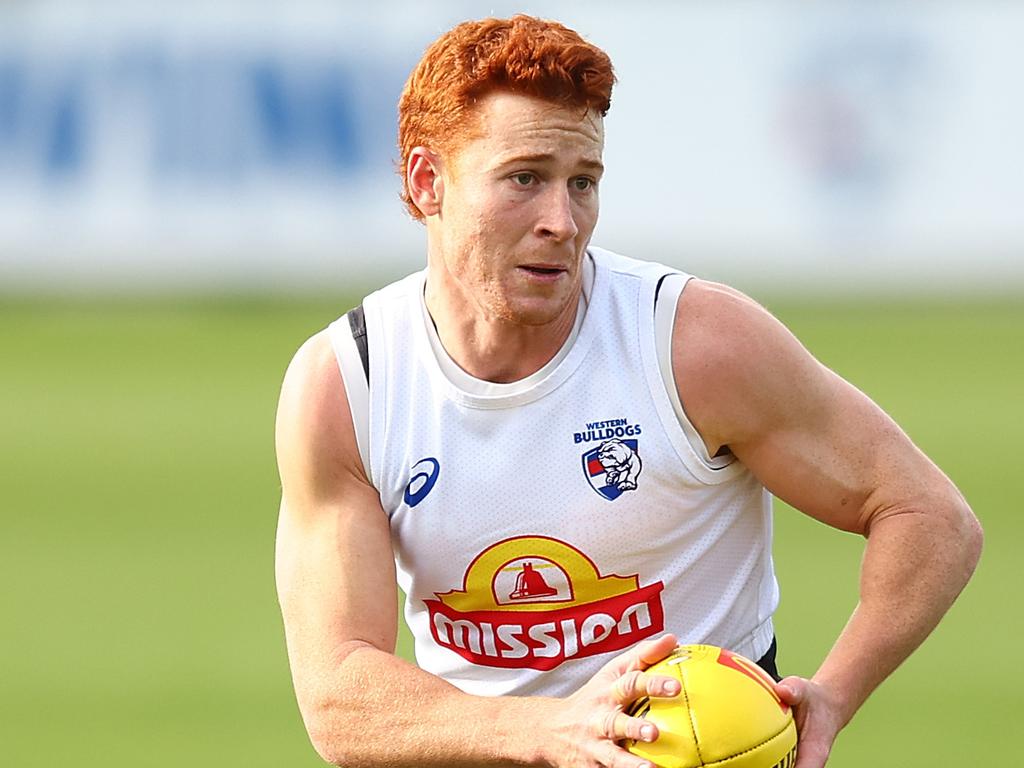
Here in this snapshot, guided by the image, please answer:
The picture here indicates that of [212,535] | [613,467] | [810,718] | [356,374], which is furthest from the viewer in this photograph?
[212,535]

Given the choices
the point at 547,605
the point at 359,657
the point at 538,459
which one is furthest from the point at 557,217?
the point at 359,657

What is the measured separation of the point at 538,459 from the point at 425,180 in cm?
86

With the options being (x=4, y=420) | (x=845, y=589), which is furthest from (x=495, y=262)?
(x=4, y=420)

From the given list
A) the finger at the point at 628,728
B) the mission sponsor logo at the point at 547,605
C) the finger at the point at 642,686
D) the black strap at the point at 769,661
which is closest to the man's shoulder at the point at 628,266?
the mission sponsor logo at the point at 547,605

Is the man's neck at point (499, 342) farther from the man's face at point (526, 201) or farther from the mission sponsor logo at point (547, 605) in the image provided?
the mission sponsor logo at point (547, 605)

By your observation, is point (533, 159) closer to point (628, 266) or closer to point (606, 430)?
point (628, 266)

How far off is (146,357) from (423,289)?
15.8 m

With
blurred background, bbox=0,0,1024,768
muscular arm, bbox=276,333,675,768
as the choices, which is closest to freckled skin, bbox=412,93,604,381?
muscular arm, bbox=276,333,675,768

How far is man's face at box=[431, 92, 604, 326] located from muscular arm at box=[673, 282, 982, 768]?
0.41 m

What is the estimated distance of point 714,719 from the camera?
15.0 ft

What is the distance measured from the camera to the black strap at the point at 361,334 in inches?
216

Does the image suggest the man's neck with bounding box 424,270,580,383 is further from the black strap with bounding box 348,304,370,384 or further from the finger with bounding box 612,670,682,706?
the finger with bounding box 612,670,682,706

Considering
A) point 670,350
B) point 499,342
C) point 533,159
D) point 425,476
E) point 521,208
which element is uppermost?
point 533,159

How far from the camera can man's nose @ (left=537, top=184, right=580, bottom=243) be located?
16.6ft
